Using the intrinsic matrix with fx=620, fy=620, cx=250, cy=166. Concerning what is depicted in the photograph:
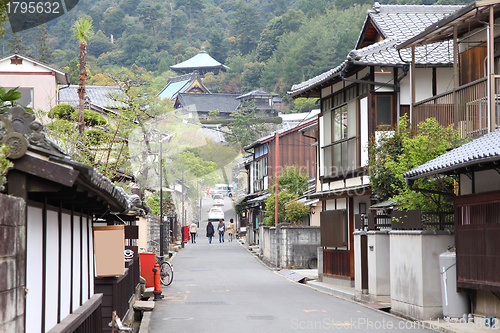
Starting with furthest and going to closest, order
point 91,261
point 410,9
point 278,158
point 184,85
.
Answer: point 184,85 → point 278,158 → point 410,9 → point 91,261

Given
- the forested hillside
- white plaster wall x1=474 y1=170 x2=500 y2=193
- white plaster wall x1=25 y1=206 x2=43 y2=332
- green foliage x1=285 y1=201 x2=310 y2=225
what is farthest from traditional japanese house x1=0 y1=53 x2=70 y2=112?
white plaster wall x1=25 y1=206 x2=43 y2=332

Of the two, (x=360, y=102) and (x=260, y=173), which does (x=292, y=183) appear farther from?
(x=260, y=173)

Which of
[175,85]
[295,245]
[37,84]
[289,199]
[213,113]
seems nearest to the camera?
[295,245]

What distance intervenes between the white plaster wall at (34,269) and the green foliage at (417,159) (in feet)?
33.2

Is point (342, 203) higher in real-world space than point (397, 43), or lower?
lower

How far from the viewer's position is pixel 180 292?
21453mm

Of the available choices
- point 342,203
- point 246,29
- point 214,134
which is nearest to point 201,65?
point 246,29

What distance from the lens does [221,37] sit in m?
138

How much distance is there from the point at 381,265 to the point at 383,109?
640 centimetres

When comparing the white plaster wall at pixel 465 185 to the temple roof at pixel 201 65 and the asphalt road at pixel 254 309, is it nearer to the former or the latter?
the asphalt road at pixel 254 309

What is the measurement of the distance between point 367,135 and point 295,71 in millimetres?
71648

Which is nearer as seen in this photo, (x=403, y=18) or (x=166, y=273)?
(x=166, y=273)

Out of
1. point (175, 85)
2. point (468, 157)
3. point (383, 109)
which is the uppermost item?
point (175, 85)

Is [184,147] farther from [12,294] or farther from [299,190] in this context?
[12,294]
